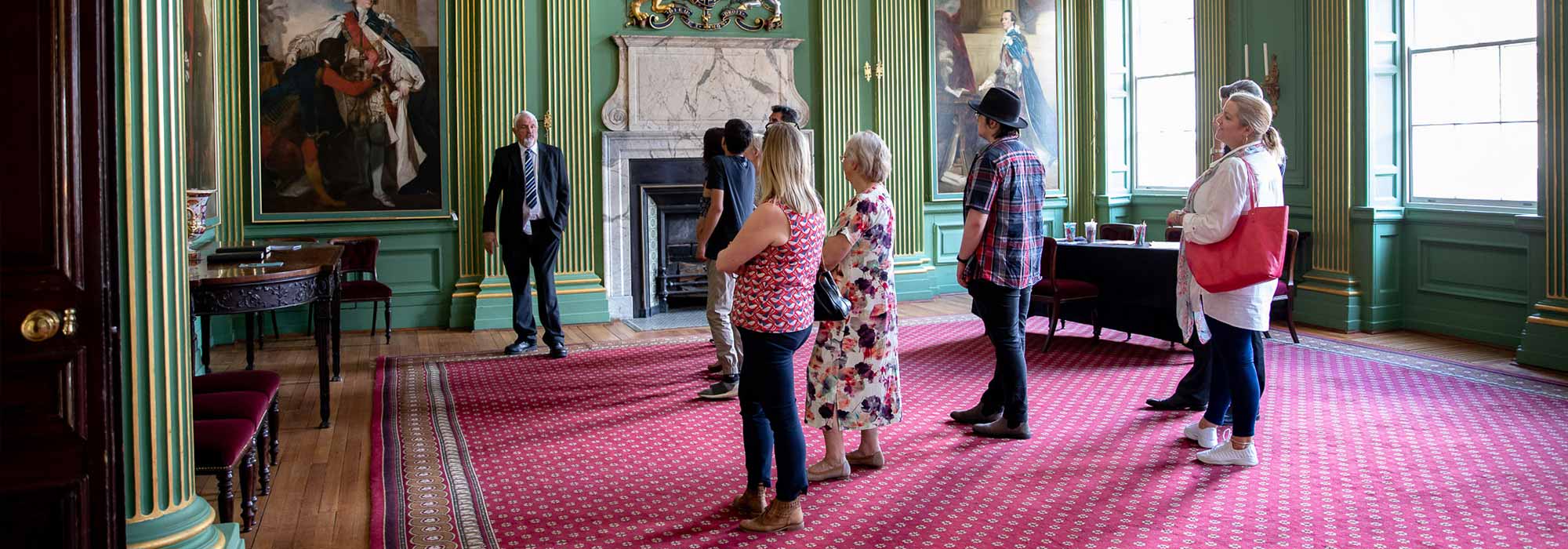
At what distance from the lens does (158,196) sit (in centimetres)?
265

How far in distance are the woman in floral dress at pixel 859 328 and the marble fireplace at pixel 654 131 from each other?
5.07 m

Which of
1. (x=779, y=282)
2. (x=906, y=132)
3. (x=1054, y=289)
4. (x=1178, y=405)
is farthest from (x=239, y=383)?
(x=906, y=132)

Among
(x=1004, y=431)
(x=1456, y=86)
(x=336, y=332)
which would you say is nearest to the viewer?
(x=1004, y=431)

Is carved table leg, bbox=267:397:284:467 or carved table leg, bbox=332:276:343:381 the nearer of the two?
carved table leg, bbox=267:397:284:467

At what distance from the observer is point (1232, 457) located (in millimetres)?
4336

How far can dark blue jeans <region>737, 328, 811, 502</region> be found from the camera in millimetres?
3453

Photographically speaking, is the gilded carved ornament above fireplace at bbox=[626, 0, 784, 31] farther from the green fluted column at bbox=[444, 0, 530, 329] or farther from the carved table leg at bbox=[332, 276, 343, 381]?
the carved table leg at bbox=[332, 276, 343, 381]

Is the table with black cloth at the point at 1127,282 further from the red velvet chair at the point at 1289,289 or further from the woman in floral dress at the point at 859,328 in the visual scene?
the woman in floral dress at the point at 859,328

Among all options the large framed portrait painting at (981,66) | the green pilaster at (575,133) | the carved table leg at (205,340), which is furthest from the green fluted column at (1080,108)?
the carved table leg at (205,340)

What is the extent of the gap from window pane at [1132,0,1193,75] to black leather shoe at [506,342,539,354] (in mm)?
5800

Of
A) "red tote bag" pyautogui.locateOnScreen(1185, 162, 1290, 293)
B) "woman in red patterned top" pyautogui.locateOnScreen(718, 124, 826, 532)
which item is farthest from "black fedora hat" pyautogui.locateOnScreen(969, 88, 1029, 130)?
"woman in red patterned top" pyautogui.locateOnScreen(718, 124, 826, 532)

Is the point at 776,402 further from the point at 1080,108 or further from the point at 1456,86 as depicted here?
the point at 1080,108

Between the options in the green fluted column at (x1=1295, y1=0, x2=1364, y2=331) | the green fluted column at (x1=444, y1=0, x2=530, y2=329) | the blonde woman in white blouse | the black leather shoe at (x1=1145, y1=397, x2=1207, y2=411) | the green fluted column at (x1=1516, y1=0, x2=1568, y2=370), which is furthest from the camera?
the green fluted column at (x1=444, y1=0, x2=530, y2=329)

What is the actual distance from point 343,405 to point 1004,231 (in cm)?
328
